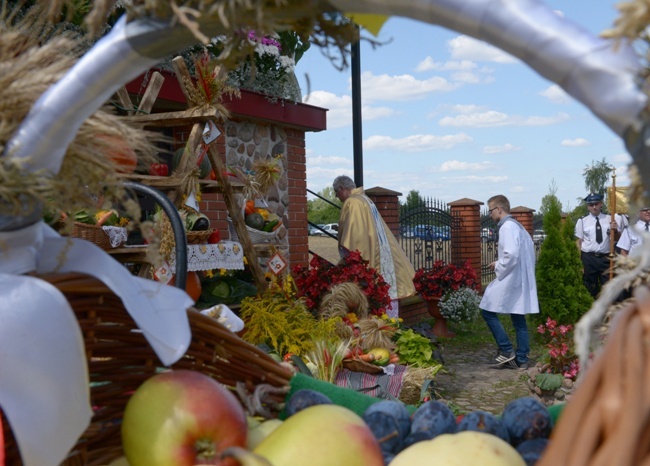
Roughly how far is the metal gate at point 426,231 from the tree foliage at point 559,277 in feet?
7.92

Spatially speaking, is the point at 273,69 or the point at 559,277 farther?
the point at 559,277

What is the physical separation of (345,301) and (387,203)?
439 centimetres

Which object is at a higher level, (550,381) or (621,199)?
(621,199)

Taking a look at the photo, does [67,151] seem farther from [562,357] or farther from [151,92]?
[562,357]

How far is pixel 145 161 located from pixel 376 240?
223 inches

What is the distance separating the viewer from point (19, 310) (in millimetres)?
1012

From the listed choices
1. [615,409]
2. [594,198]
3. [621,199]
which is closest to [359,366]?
[621,199]

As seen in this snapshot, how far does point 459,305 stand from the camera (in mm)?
8484

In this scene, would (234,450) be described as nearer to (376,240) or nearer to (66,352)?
(66,352)

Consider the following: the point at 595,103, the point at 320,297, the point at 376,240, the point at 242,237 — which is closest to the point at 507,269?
the point at 376,240

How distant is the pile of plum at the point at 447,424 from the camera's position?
3.78ft

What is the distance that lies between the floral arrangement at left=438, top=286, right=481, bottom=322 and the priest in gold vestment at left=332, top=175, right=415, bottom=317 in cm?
165

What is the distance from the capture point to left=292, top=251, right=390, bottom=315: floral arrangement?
554cm

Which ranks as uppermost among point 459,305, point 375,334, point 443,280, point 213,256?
point 213,256
